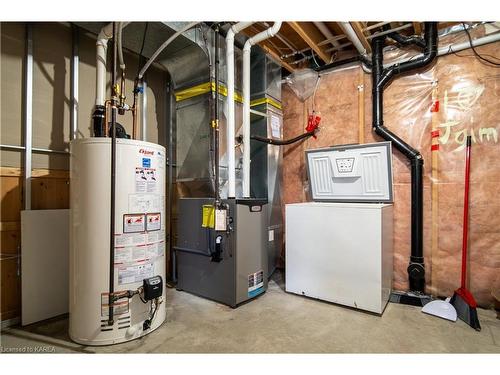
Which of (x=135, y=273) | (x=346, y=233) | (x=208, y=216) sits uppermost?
(x=208, y=216)

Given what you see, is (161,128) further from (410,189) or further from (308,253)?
(410,189)

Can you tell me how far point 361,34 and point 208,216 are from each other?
227 cm

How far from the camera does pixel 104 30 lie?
1985 millimetres

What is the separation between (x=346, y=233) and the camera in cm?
226

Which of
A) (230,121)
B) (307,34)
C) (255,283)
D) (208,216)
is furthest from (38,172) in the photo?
(307,34)

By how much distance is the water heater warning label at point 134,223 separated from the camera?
1.72m

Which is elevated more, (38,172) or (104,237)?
(38,172)

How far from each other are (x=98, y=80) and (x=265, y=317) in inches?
90.9

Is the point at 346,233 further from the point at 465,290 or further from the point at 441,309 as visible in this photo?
the point at 465,290

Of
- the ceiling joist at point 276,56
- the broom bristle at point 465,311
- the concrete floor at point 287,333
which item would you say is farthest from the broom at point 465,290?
the ceiling joist at point 276,56

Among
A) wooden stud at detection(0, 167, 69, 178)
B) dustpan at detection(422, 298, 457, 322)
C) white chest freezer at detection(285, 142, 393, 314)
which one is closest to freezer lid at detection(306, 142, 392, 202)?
white chest freezer at detection(285, 142, 393, 314)

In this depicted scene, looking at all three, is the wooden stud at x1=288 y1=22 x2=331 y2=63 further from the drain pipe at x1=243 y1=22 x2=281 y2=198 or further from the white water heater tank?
the white water heater tank

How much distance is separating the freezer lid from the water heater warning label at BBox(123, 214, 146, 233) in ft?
6.18

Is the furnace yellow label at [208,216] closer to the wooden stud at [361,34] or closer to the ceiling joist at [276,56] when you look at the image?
the ceiling joist at [276,56]
